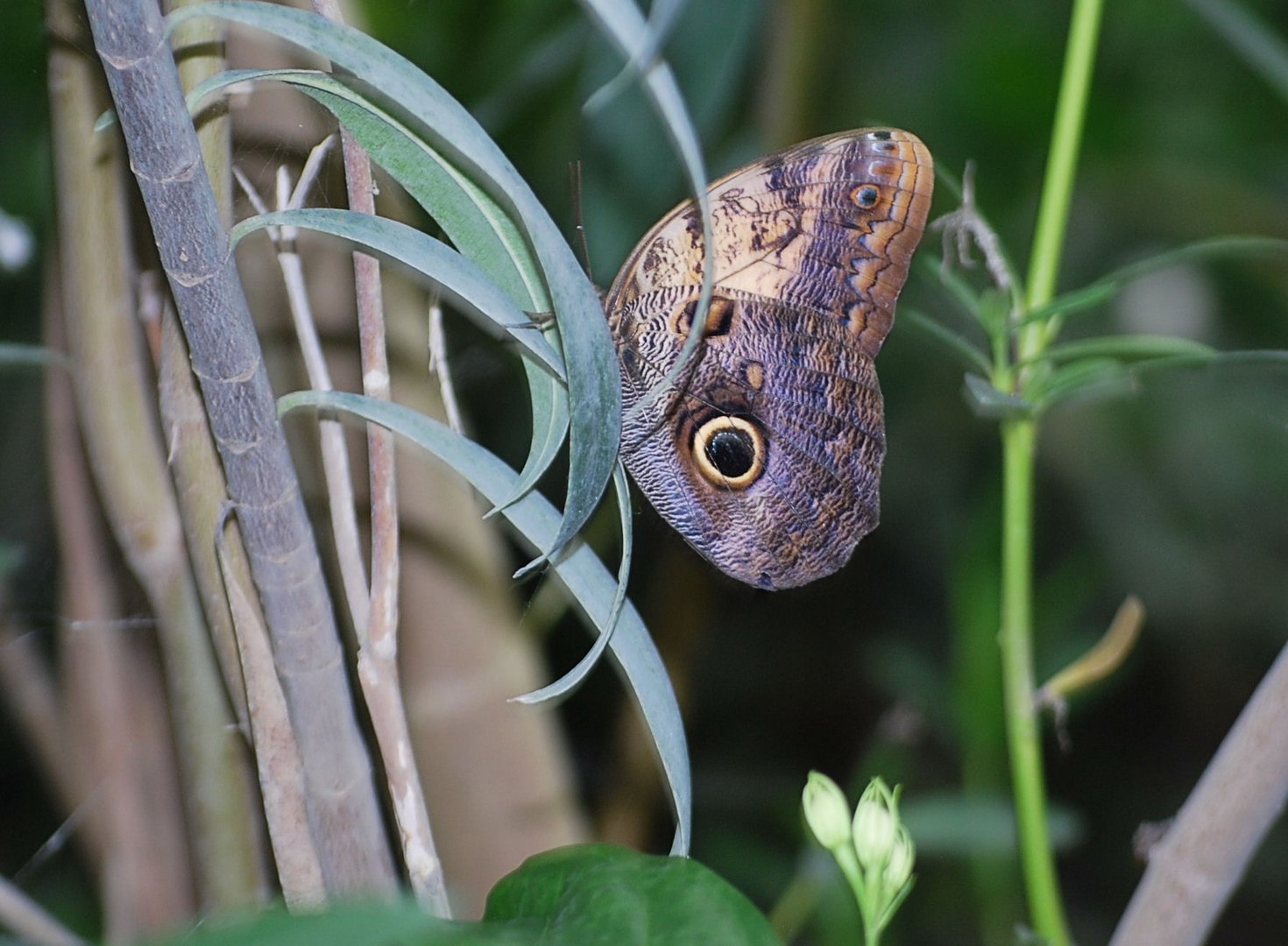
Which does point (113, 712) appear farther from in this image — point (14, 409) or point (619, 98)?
point (14, 409)

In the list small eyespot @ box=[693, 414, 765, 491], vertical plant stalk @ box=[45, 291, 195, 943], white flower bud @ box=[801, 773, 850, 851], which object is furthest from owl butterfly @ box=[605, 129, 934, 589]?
vertical plant stalk @ box=[45, 291, 195, 943]

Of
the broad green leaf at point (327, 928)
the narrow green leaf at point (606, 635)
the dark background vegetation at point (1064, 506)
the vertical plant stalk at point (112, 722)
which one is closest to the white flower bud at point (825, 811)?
the narrow green leaf at point (606, 635)

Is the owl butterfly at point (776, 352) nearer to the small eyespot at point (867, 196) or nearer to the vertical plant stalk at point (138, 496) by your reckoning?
the small eyespot at point (867, 196)

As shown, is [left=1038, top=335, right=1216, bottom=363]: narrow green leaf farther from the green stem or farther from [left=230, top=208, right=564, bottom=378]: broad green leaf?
[left=230, top=208, right=564, bottom=378]: broad green leaf

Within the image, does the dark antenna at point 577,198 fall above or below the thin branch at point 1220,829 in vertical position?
above

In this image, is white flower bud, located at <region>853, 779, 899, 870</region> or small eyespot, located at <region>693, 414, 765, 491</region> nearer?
white flower bud, located at <region>853, 779, 899, 870</region>

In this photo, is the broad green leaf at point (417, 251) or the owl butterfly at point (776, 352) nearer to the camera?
the broad green leaf at point (417, 251)

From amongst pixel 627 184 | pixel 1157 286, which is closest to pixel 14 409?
pixel 627 184

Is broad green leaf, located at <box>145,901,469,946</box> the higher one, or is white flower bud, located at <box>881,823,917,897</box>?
broad green leaf, located at <box>145,901,469,946</box>
